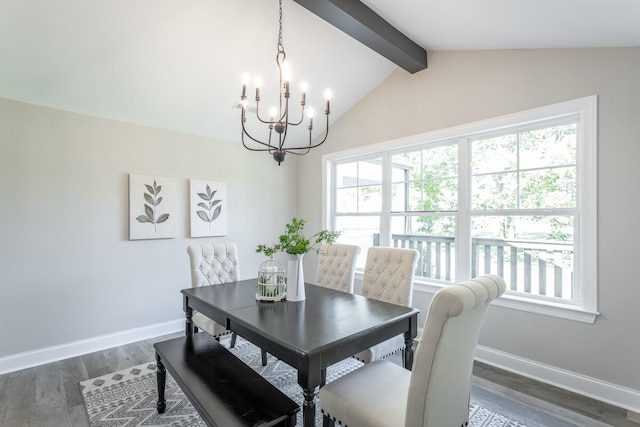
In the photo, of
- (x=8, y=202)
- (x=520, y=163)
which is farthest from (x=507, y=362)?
(x=8, y=202)

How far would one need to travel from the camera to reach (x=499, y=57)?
110 inches

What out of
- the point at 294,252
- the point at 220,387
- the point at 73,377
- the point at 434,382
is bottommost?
the point at 73,377

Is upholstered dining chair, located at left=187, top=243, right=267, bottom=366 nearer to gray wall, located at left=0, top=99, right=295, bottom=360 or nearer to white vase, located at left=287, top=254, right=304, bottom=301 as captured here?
white vase, located at left=287, top=254, right=304, bottom=301

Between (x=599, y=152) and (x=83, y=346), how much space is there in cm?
488

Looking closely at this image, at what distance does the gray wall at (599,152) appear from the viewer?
2195 millimetres

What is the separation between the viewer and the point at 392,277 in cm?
252

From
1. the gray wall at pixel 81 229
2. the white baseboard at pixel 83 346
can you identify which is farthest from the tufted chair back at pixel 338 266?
the white baseboard at pixel 83 346

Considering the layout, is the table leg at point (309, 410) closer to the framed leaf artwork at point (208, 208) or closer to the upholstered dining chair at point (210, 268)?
the upholstered dining chair at point (210, 268)

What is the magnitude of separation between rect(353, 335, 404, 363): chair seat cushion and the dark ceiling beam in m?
2.42

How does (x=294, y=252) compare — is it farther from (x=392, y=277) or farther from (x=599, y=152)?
(x=599, y=152)

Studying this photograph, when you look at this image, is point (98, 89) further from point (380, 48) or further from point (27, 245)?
point (380, 48)

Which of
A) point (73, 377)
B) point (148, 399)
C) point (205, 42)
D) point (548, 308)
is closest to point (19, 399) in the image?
point (73, 377)

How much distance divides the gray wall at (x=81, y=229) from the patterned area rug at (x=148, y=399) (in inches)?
33.2

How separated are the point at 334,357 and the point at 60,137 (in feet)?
11.0
